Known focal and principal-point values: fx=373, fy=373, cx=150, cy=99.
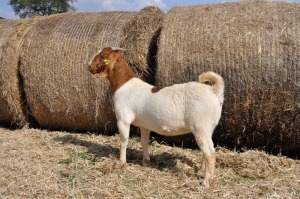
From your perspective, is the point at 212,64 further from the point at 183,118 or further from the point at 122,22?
the point at 122,22

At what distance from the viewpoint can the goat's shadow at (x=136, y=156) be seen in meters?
5.16

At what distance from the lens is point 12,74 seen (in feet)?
22.8

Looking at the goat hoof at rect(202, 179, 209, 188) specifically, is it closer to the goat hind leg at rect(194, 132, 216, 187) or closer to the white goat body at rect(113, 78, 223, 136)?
the goat hind leg at rect(194, 132, 216, 187)

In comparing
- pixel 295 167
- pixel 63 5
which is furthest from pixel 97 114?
pixel 63 5

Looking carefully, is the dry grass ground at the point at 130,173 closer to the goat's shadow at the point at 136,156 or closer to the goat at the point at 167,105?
the goat's shadow at the point at 136,156

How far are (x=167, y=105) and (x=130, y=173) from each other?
100 centimetres

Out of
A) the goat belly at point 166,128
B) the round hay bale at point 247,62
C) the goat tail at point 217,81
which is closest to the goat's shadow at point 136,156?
the goat belly at point 166,128

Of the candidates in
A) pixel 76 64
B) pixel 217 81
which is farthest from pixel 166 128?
pixel 76 64

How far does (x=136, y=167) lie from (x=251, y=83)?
1980mm

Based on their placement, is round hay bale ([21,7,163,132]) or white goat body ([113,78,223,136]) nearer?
white goat body ([113,78,223,136])

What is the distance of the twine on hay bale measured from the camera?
6918 mm

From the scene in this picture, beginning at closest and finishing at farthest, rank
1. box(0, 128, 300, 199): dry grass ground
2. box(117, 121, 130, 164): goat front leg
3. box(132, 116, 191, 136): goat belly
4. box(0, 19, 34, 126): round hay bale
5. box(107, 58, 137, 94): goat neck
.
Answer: box(0, 128, 300, 199): dry grass ground < box(132, 116, 191, 136): goat belly < box(117, 121, 130, 164): goat front leg < box(107, 58, 137, 94): goat neck < box(0, 19, 34, 126): round hay bale

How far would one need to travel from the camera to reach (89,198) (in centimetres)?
400

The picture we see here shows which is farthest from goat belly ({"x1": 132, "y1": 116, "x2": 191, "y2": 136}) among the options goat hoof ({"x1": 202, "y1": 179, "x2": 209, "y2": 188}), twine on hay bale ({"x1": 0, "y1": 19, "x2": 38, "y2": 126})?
twine on hay bale ({"x1": 0, "y1": 19, "x2": 38, "y2": 126})
